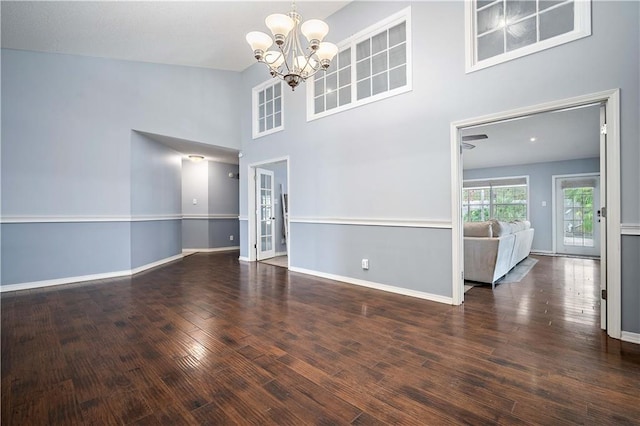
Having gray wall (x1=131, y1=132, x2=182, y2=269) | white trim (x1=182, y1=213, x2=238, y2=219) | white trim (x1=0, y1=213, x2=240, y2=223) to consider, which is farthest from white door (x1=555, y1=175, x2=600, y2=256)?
white trim (x1=0, y1=213, x2=240, y2=223)

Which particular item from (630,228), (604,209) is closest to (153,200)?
(604,209)

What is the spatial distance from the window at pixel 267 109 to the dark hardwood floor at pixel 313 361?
129 inches

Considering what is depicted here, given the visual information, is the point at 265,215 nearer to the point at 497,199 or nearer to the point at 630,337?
the point at 630,337

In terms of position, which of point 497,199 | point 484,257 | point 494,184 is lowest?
point 484,257

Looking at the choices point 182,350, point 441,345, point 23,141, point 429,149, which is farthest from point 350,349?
point 23,141

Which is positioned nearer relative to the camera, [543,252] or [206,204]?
[543,252]

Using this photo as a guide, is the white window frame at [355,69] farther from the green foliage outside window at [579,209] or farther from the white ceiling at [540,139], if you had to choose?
the green foliage outside window at [579,209]

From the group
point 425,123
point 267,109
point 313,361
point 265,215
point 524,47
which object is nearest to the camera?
point 313,361

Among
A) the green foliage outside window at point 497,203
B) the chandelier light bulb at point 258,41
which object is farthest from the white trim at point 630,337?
the green foliage outside window at point 497,203

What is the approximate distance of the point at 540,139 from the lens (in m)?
5.42

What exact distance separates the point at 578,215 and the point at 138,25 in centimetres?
975

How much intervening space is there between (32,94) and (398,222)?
5.22 metres

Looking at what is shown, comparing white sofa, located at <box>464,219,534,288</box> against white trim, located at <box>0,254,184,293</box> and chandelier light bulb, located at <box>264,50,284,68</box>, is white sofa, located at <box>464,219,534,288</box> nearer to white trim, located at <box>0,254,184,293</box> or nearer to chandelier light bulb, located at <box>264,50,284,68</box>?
chandelier light bulb, located at <box>264,50,284,68</box>

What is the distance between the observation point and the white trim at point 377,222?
3.10 m
